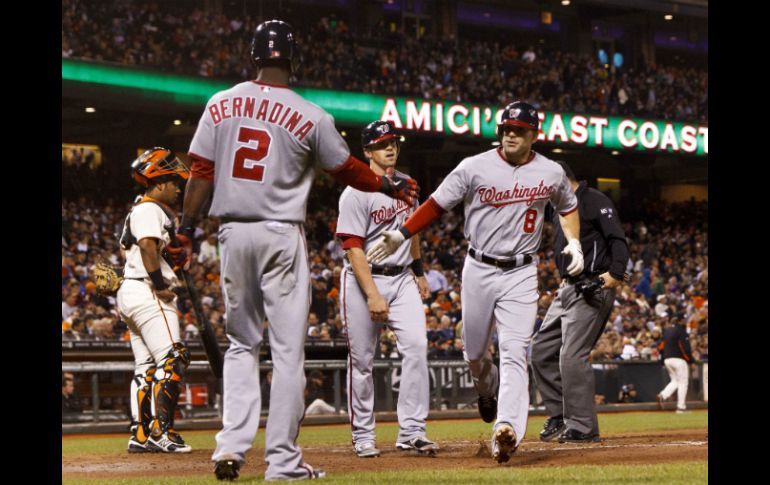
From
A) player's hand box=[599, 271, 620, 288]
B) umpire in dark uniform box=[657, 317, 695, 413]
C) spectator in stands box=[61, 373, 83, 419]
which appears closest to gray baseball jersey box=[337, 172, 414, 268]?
player's hand box=[599, 271, 620, 288]

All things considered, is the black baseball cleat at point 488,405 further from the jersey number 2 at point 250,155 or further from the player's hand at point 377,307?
the jersey number 2 at point 250,155

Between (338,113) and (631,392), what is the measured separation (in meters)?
11.4

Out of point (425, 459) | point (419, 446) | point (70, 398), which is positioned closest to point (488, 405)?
point (419, 446)

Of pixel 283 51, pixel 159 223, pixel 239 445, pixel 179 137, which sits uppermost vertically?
pixel 179 137

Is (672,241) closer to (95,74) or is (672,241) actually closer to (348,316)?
(95,74)

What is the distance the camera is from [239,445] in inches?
220

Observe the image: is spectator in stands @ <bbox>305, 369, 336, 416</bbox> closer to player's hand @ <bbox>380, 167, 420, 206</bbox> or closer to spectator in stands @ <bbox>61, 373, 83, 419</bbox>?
spectator in stands @ <bbox>61, 373, 83, 419</bbox>

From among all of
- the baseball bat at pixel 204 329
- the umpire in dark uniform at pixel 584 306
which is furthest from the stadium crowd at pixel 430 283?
the umpire in dark uniform at pixel 584 306

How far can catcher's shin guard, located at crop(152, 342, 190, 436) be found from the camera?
26.3 feet

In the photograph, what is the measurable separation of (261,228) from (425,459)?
225cm

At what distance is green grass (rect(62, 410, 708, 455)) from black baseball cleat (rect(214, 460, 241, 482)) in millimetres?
3687
